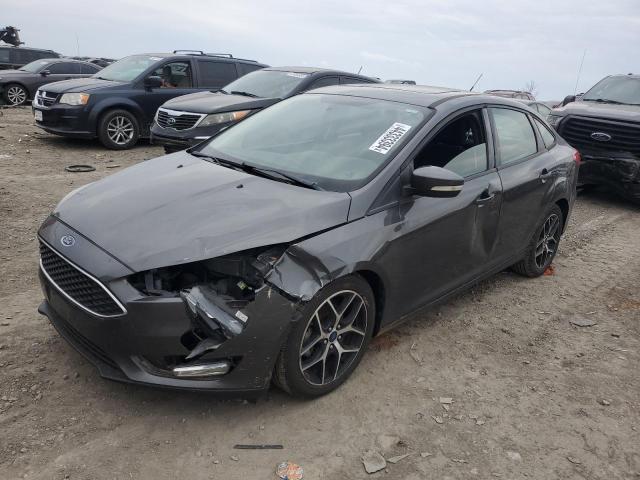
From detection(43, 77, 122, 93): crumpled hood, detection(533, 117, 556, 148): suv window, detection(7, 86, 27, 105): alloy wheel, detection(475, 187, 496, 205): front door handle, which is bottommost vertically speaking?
detection(7, 86, 27, 105): alloy wheel

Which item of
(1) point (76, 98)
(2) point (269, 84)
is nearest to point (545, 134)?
(2) point (269, 84)

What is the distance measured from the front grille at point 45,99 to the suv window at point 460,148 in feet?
25.5

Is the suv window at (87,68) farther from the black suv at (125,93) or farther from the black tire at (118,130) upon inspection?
the black tire at (118,130)

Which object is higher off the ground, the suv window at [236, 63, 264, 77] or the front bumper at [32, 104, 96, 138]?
the suv window at [236, 63, 264, 77]

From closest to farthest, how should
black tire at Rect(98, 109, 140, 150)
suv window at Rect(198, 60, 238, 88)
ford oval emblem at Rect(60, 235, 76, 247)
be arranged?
1. ford oval emblem at Rect(60, 235, 76, 247)
2. black tire at Rect(98, 109, 140, 150)
3. suv window at Rect(198, 60, 238, 88)

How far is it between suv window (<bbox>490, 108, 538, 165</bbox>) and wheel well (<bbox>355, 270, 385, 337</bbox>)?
5.28 ft

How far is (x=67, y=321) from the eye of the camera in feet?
8.96

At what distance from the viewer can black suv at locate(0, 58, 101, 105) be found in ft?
48.7

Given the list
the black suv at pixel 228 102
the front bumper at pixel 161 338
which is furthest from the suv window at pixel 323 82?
the front bumper at pixel 161 338

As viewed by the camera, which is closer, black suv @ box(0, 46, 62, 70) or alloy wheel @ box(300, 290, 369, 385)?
alloy wheel @ box(300, 290, 369, 385)

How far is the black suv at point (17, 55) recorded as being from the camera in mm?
18000

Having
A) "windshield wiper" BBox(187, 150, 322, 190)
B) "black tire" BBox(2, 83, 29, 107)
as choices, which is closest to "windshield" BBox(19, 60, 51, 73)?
"black tire" BBox(2, 83, 29, 107)

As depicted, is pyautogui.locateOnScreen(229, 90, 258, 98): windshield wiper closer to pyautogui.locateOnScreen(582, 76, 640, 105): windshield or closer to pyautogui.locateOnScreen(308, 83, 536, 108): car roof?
pyautogui.locateOnScreen(308, 83, 536, 108): car roof

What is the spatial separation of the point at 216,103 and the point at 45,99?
339 cm
